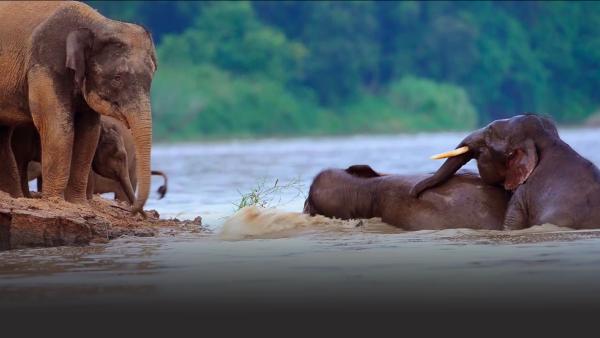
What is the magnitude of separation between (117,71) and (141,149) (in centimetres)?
61

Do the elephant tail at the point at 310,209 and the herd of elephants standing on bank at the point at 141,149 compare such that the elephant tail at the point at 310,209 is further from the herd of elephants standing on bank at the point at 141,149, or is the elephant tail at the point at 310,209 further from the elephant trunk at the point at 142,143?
the elephant trunk at the point at 142,143

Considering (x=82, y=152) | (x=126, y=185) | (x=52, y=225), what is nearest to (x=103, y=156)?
(x=126, y=185)

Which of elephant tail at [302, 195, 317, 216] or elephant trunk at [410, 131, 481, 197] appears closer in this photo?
elephant trunk at [410, 131, 481, 197]

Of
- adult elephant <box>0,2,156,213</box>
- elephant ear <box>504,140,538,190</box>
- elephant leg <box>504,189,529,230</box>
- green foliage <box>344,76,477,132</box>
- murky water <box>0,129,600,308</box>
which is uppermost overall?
green foliage <box>344,76,477,132</box>

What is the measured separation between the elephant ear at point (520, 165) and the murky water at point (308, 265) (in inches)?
17.8

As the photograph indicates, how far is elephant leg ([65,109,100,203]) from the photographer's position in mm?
11375

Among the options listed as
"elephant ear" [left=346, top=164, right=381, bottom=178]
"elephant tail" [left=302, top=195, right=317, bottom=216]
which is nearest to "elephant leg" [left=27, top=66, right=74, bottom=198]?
"elephant tail" [left=302, top=195, right=317, bottom=216]

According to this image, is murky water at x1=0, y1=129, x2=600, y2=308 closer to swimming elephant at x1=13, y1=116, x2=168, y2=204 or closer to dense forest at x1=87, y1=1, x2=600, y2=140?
swimming elephant at x1=13, y1=116, x2=168, y2=204

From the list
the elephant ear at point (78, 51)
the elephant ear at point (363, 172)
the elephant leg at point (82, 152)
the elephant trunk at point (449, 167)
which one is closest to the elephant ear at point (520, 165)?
the elephant trunk at point (449, 167)

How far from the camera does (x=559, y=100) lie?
2766 inches

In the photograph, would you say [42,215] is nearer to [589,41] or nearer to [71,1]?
[71,1]

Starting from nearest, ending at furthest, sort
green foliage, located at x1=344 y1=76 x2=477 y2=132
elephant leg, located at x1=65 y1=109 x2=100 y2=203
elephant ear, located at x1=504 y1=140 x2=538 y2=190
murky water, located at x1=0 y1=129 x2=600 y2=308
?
1. murky water, located at x1=0 y1=129 x2=600 y2=308
2. elephant ear, located at x1=504 y1=140 x2=538 y2=190
3. elephant leg, located at x1=65 y1=109 x2=100 y2=203
4. green foliage, located at x1=344 y1=76 x2=477 y2=132

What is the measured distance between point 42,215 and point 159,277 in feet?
6.94

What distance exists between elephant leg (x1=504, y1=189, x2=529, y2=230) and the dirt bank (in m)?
2.48
